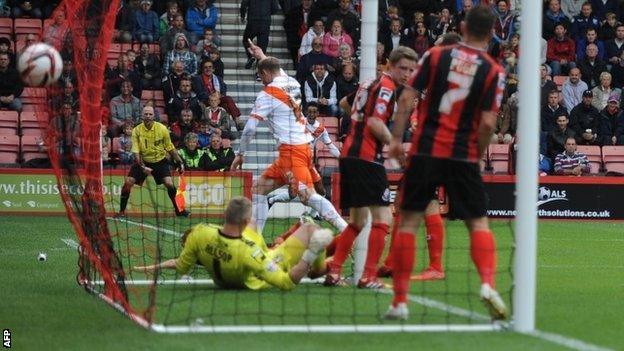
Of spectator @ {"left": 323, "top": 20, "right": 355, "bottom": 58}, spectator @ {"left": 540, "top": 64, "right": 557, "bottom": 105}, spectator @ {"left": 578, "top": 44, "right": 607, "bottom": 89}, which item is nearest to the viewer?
spectator @ {"left": 323, "top": 20, "right": 355, "bottom": 58}

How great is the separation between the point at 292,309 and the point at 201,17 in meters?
13.5

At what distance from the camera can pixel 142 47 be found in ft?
69.2

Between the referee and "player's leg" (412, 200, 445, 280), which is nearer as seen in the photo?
"player's leg" (412, 200, 445, 280)

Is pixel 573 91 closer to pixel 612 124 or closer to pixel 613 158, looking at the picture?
pixel 612 124

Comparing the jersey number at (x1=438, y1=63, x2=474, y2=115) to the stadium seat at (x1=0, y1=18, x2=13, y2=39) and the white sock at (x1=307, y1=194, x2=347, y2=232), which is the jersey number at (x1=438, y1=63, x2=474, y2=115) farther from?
the stadium seat at (x1=0, y1=18, x2=13, y2=39)

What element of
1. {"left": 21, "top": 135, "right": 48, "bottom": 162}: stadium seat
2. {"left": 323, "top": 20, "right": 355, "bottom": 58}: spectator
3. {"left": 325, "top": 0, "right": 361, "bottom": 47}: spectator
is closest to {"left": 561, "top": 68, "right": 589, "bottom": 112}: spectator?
{"left": 325, "top": 0, "right": 361, "bottom": 47}: spectator

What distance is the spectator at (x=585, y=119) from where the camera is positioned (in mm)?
25531

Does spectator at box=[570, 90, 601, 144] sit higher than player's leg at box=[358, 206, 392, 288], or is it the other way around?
spectator at box=[570, 90, 601, 144]

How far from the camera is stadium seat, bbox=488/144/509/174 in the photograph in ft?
79.8

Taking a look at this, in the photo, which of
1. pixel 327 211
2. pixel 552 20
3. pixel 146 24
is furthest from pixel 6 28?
pixel 327 211

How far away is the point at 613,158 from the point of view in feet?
82.4

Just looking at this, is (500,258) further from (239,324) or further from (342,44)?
(342,44)

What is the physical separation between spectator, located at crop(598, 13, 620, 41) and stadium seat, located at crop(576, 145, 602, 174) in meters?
3.38

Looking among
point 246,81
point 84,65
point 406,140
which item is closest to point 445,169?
point 84,65
